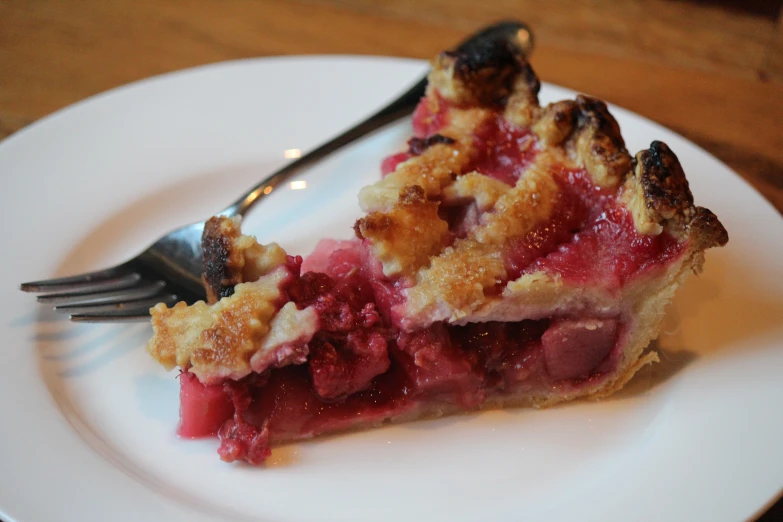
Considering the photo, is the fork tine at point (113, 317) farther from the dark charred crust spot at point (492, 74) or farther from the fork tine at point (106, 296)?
the dark charred crust spot at point (492, 74)

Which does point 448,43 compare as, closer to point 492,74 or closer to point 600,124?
point 492,74

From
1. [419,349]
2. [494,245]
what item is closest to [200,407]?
[419,349]

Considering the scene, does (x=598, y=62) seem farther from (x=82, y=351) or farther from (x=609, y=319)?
(x=82, y=351)

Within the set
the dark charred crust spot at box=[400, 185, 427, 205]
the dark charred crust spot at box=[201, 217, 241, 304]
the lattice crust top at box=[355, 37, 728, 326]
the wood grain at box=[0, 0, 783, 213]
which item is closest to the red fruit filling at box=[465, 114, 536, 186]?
the lattice crust top at box=[355, 37, 728, 326]

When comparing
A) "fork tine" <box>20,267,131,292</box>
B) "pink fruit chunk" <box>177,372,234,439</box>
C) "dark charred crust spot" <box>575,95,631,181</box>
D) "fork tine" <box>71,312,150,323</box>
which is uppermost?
"dark charred crust spot" <box>575,95,631,181</box>

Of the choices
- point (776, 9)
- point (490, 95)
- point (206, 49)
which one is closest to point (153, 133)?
point (206, 49)

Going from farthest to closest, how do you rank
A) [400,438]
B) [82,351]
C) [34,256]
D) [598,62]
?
[598,62]
[34,256]
[82,351]
[400,438]

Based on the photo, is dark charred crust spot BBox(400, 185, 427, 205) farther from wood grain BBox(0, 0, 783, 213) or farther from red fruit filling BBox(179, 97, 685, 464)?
wood grain BBox(0, 0, 783, 213)

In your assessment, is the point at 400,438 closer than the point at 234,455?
No
